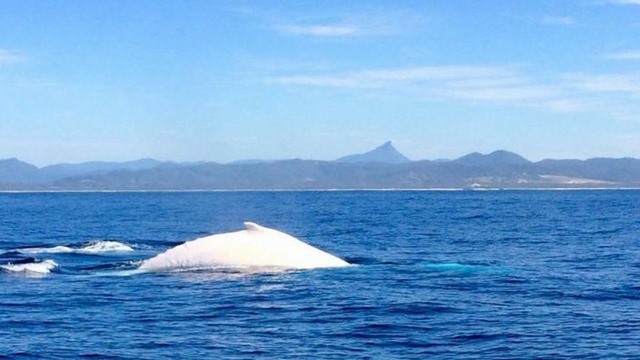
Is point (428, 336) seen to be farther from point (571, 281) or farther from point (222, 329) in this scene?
point (571, 281)

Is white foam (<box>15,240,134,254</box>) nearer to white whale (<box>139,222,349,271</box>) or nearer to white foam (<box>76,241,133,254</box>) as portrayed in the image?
white foam (<box>76,241,133,254</box>)

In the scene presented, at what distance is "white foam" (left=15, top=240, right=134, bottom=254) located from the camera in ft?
157

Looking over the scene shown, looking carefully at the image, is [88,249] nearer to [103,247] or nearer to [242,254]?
[103,247]

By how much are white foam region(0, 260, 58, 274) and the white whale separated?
3.80 meters

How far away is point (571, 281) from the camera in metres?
35.2

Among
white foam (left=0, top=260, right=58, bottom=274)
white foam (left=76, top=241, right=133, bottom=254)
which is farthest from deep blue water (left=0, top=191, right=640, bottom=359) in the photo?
white foam (left=76, top=241, right=133, bottom=254)

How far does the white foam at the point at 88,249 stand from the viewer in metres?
48.0

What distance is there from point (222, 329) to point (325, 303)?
187 inches

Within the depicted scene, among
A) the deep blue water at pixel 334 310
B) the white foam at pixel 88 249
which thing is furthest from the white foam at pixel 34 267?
the white foam at pixel 88 249

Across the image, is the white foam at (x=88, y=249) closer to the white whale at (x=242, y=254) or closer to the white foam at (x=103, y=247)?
the white foam at (x=103, y=247)

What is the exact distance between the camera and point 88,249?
49.2m

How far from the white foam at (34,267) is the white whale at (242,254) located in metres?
3.80

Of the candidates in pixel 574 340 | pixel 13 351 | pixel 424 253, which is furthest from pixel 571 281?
pixel 13 351

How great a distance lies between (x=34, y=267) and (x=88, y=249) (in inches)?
417
